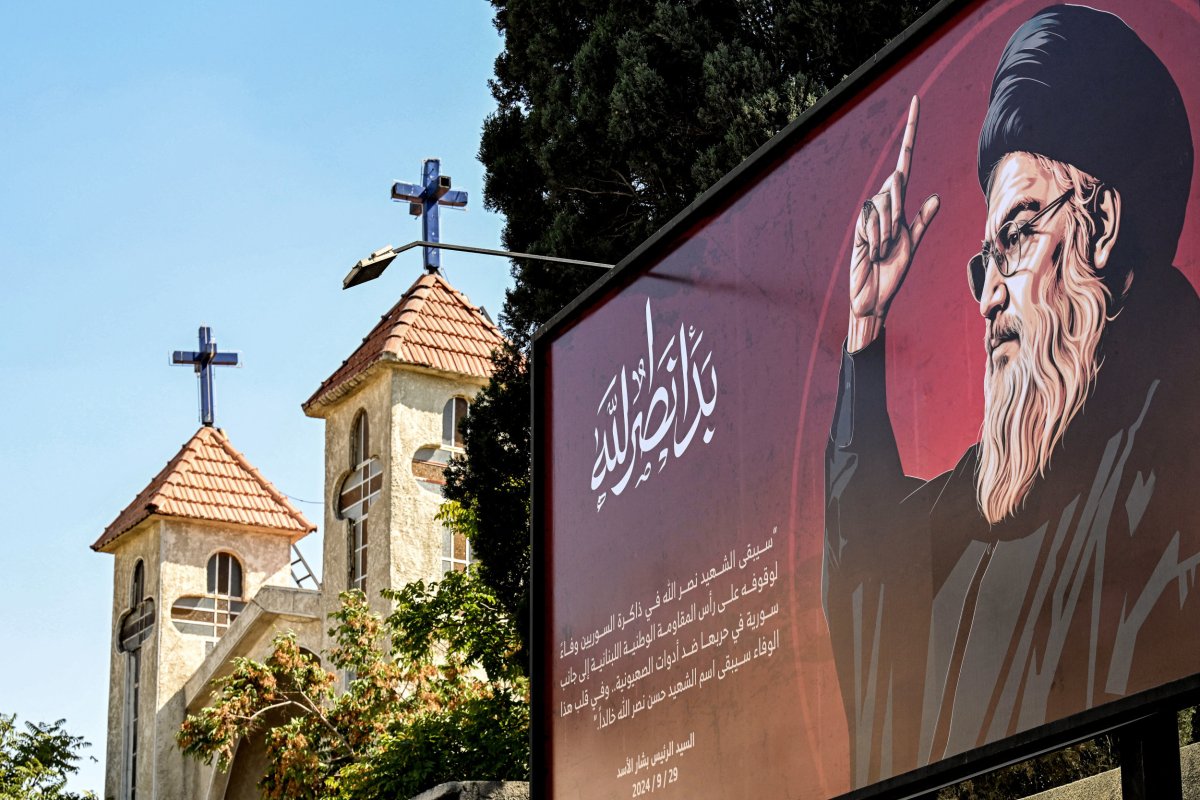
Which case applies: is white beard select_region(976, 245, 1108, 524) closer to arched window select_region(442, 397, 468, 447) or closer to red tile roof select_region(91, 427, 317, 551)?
arched window select_region(442, 397, 468, 447)

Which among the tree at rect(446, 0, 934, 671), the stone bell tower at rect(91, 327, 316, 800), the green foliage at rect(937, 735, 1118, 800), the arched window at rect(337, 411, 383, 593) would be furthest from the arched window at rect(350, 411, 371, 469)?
the green foliage at rect(937, 735, 1118, 800)

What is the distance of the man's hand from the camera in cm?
682

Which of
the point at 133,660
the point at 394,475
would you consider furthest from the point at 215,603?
the point at 394,475

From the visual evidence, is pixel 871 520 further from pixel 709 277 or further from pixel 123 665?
pixel 123 665

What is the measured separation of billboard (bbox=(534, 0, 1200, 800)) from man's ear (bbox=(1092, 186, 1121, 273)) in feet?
0.03

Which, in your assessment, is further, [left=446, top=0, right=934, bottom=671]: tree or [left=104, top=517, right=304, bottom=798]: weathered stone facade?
[left=104, top=517, right=304, bottom=798]: weathered stone facade

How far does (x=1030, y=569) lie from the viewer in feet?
19.2

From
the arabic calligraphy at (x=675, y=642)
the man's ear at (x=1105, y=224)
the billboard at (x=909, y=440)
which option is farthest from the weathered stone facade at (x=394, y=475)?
the man's ear at (x=1105, y=224)

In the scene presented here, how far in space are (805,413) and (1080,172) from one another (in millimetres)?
1803

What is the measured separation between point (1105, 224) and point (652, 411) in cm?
327

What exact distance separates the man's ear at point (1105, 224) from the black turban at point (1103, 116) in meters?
0.03

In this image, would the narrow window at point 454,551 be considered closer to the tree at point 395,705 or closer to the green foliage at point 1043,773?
the tree at point 395,705

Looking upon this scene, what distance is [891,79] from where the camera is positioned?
23.2ft

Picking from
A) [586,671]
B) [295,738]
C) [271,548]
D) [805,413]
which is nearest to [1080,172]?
[805,413]
